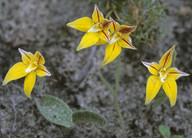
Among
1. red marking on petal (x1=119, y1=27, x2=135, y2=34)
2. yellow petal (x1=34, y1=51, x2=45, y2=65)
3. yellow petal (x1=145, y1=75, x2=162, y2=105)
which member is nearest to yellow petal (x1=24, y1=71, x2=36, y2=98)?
yellow petal (x1=34, y1=51, x2=45, y2=65)

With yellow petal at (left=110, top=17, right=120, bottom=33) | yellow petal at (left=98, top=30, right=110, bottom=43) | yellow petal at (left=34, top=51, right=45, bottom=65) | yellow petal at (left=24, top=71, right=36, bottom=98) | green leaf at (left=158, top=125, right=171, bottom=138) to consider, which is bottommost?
green leaf at (left=158, top=125, right=171, bottom=138)

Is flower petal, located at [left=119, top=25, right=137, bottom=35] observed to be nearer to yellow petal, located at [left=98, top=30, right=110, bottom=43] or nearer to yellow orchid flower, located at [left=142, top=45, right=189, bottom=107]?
yellow petal, located at [left=98, top=30, right=110, bottom=43]

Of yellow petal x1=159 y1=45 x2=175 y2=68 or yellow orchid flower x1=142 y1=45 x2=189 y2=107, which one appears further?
yellow petal x1=159 y1=45 x2=175 y2=68

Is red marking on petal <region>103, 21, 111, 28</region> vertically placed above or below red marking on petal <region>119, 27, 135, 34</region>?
above

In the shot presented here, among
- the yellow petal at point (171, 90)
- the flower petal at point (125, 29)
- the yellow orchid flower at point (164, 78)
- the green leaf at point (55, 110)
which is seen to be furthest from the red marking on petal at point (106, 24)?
the green leaf at point (55, 110)

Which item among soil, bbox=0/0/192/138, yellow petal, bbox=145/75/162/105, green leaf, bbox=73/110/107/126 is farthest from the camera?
soil, bbox=0/0/192/138

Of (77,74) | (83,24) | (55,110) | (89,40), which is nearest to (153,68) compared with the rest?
(89,40)
